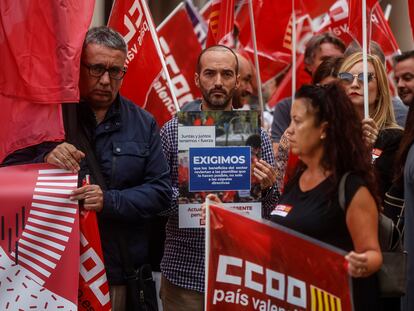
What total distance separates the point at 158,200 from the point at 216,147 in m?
0.44

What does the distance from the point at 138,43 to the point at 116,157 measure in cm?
192

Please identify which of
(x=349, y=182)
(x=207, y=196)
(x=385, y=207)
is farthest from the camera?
(x=385, y=207)

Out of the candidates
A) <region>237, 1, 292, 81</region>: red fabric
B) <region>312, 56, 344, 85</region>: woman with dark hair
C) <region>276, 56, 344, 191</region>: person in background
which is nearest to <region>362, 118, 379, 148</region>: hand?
<region>276, 56, 344, 191</region>: person in background

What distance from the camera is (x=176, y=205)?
548cm

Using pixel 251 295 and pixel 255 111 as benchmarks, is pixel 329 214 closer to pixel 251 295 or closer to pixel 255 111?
pixel 251 295

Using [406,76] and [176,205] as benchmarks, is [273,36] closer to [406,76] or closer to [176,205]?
[406,76]

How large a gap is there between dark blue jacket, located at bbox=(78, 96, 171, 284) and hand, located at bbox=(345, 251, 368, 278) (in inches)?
52.9

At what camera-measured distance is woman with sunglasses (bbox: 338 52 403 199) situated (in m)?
5.55

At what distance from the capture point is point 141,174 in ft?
17.2

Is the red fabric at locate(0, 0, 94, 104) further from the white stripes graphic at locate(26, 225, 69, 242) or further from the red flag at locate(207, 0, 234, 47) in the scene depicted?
the red flag at locate(207, 0, 234, 47)

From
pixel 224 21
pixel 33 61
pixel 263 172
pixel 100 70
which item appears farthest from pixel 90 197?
pixel 224 21

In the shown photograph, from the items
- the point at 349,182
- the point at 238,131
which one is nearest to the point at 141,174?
the point at 238,131

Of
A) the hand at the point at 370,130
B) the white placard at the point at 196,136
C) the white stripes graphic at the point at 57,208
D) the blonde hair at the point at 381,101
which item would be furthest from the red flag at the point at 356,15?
the white stripes graphic at the point at 57,208

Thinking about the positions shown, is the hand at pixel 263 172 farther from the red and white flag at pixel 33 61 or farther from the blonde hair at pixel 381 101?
the red and white flag at pixel 33 61
